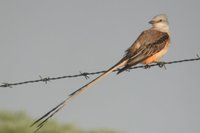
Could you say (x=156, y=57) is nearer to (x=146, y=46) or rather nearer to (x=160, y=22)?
(x=146, y=46)

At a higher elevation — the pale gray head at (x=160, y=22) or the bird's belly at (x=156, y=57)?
the pale gray head at (x=160, y=22)

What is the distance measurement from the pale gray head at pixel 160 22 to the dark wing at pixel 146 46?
1.06ft

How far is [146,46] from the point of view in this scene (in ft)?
37.1

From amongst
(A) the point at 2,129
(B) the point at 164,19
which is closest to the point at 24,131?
(A) the point at 2,129

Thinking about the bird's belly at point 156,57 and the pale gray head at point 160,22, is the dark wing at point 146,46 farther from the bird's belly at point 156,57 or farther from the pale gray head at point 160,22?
the pale gray head at point 160,22

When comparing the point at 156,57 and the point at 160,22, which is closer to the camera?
the point at 156,57

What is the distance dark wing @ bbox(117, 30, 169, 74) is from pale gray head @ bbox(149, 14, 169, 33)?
0.32m

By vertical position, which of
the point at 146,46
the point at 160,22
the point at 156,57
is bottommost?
the point at 156,57

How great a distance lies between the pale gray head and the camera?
487 inches

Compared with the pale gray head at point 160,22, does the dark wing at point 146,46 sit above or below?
below

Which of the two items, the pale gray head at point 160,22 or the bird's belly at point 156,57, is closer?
the bird's belly at point 156,57

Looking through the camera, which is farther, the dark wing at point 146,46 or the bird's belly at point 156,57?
the bird's belly at point 156,57

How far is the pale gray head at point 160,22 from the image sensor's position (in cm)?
1236

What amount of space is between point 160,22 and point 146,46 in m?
1.37
